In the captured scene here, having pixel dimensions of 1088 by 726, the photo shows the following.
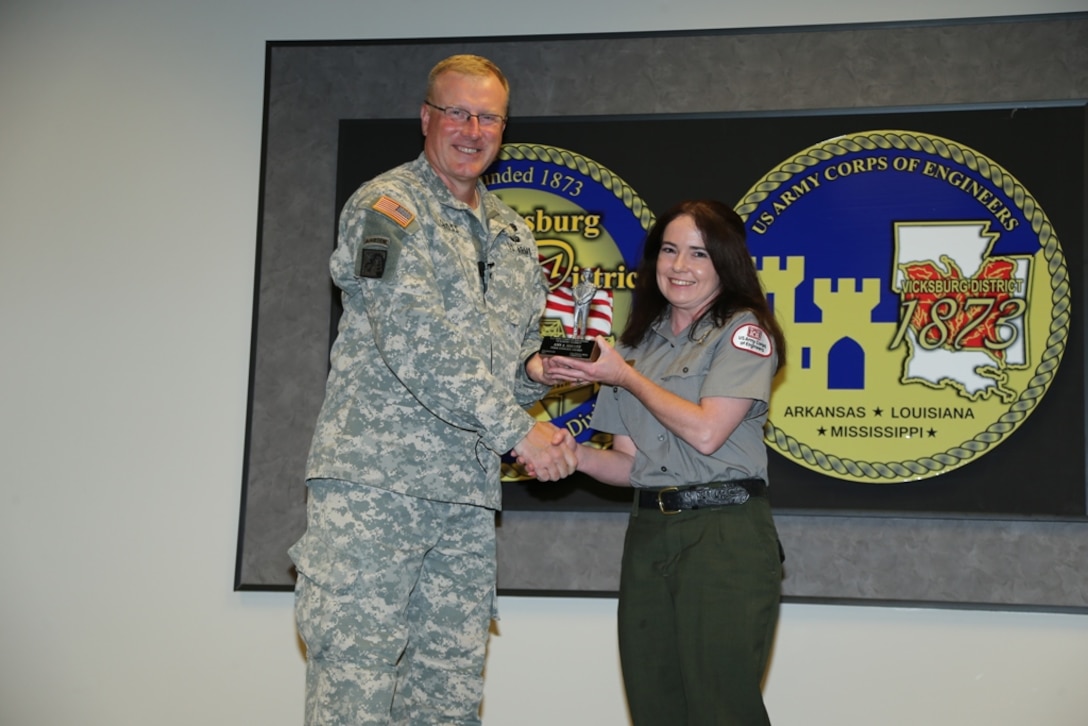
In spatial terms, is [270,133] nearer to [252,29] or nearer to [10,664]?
[252,29]

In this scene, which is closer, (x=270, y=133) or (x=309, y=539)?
(x=309, y=539)

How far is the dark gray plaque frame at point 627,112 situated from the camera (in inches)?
125

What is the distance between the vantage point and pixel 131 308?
3600mm

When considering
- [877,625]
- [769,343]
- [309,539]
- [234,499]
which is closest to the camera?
[309,539]

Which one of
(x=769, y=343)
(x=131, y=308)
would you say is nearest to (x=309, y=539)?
(x=769, y=343)

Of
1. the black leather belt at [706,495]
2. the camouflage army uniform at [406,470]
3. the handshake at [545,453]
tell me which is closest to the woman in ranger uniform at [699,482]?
the black leather belt at [706,495]

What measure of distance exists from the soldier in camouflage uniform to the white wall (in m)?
1.04

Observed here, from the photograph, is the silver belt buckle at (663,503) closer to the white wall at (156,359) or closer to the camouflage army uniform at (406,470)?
the camouflage army uniform at (406,470)

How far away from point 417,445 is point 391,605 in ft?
1.13

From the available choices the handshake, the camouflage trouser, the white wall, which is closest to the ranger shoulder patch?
the handshake

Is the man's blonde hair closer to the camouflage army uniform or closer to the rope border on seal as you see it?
the camouflage army uniform

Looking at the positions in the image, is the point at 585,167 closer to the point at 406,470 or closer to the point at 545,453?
the point at 545,453

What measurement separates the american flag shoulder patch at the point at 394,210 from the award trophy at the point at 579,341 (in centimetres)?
43

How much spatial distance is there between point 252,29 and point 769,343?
2.30 m
